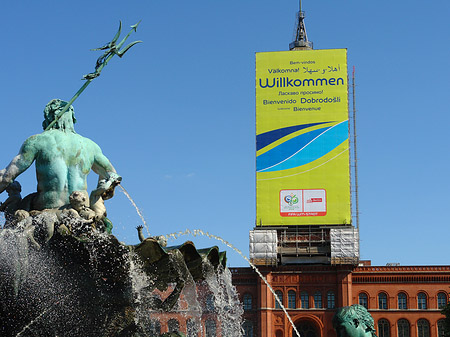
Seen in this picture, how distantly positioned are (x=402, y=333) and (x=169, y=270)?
54193mm

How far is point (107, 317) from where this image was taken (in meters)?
8.20

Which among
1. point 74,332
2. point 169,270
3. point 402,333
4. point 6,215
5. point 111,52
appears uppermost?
point 111,52

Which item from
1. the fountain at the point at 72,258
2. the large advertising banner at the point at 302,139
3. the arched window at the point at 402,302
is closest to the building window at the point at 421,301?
the arched window at the point at 402,302

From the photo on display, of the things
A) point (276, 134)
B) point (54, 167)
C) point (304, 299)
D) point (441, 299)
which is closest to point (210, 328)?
point (54, 167)

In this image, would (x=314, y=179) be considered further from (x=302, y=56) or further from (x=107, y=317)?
(x=107, y=317)

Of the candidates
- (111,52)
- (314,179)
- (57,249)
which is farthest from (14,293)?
(314,179)

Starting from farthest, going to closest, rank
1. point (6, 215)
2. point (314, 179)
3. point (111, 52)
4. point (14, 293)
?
point (314, 179) → point (111, 52) → point (6, 215) → point (14, 293)

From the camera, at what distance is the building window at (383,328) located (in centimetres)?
5950

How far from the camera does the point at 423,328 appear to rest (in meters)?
59.4

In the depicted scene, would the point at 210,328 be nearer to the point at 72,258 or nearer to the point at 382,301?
the point at 72,258

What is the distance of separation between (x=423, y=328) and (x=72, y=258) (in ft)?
180

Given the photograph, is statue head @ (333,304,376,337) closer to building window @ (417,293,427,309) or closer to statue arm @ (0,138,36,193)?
statue arm @ (0,138,36,193)

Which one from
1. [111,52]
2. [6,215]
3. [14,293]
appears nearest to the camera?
[14,293]

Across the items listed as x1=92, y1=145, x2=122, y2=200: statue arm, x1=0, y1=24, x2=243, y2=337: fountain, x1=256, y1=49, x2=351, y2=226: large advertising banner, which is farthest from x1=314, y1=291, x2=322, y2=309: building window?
x1=92, y1=145, x2=122, y2=200: statue arm
